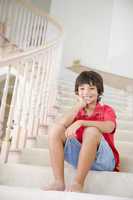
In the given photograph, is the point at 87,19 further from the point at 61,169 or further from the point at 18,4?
the point at 61,169

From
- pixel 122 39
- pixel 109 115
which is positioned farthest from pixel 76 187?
pixel 122 39

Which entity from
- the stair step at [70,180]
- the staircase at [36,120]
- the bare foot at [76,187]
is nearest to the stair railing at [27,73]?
the staircase at [36,120]

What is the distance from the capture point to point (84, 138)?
1.35 m

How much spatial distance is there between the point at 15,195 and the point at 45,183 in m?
0.32

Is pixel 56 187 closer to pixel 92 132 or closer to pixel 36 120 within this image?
pixel 92 132

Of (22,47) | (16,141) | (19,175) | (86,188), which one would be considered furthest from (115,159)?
(22,47)

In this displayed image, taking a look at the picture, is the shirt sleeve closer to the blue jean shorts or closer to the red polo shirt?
the red polo shirt

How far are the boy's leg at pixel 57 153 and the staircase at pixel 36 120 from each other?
0.10m

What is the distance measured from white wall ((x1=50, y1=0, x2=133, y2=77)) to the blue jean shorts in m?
3.00

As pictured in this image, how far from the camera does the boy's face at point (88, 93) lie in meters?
1.56

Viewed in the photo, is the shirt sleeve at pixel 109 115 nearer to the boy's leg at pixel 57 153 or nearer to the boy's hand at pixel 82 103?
the boy's hand at pixel 82 103

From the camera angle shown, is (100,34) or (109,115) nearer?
(109,115)

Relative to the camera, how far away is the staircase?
1419 millimetres

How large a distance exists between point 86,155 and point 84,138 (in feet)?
0.26
